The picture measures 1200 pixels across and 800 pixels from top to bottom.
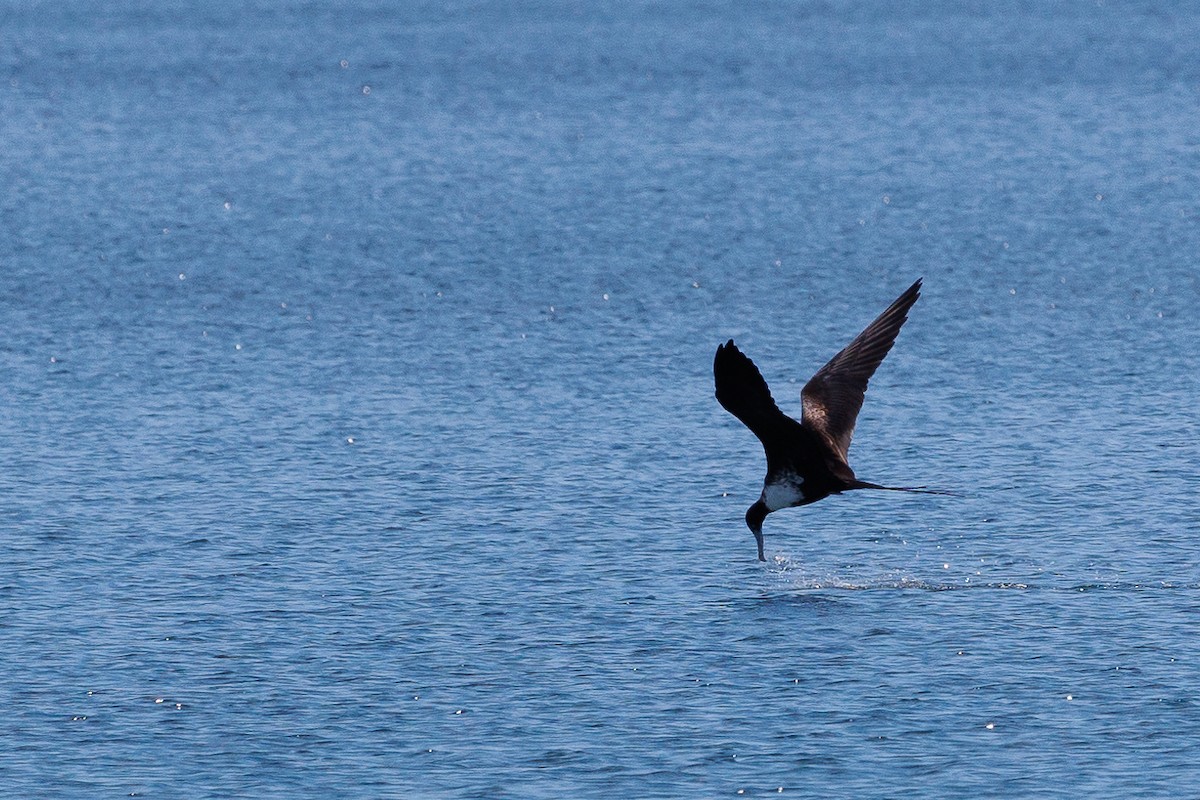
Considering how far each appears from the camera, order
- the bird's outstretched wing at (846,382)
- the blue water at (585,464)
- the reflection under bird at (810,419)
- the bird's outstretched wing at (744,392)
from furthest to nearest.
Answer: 1. the bird's outstretched wing at (846,382)
2. the reflection under bird at (810,419)
3. the bird's outstretched wing at (744,392)
4. the blue water at (585,464)

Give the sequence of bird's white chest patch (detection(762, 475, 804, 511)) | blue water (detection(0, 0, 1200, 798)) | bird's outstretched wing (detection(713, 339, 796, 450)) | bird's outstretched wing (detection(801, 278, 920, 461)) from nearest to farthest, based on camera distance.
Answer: blue water (detection(0, 0, 1200, 798)), bird's outstretched wing (detection(713, 339, 796, 450)), bird's white chest patch (detection(762, 475, 804, 511)), bird's outstretched wing (detection(801, 278, 920, 461))

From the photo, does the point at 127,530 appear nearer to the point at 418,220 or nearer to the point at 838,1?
the point at 418,220

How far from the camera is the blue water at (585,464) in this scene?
14.3m

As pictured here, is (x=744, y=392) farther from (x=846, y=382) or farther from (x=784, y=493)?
(x=846, y=382)

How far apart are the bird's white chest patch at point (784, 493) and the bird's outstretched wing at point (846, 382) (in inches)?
17.5

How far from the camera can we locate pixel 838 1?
85.6 meters

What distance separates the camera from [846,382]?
59.7 ft

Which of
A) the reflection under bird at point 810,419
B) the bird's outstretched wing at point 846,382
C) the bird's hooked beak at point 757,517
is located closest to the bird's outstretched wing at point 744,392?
the reflection under bird at point 810,419

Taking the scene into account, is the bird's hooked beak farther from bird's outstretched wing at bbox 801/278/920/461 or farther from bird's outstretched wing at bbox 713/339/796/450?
bird's outstretched wing at bbox 713/339/796/450

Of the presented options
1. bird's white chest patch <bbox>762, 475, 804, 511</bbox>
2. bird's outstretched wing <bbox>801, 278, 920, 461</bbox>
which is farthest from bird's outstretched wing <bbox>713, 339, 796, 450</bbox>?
bird's outstretched wing <bbox>801, 278, 920, 461</bbox>

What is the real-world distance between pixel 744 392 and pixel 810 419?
1.87 meters

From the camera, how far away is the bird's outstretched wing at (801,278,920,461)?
17.7 m

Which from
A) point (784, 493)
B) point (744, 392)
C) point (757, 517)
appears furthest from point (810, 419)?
point (744, 392)

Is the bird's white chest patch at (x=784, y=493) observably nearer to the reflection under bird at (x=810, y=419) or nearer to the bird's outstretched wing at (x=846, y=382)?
the reflection under bird at (x=810, y=419)
